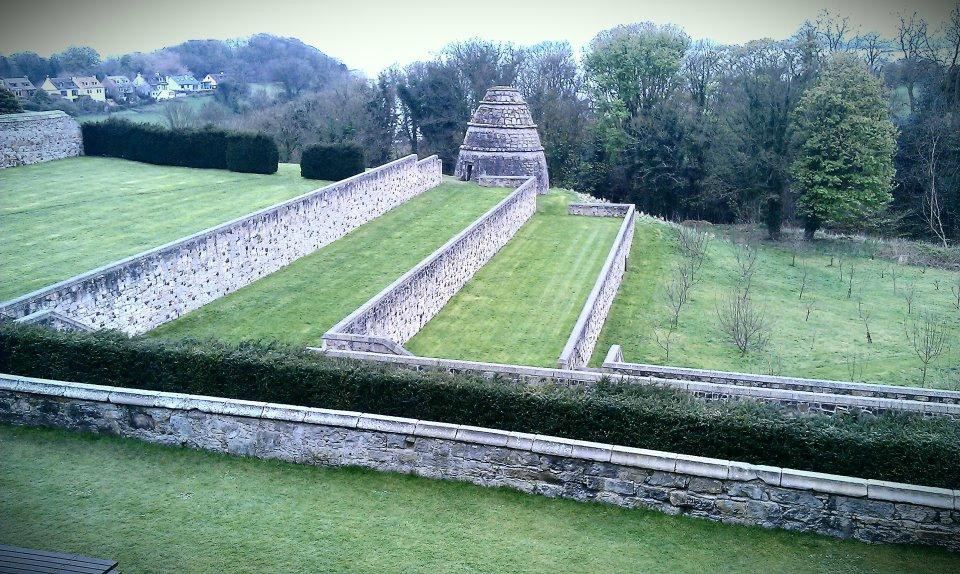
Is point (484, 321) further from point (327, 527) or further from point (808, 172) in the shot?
point (808, 172)

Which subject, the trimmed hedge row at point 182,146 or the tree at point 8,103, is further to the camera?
the trimmed hedge row at point 182,146

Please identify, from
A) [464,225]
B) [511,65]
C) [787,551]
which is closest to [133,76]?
[511,65]

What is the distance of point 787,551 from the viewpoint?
29.7 feet

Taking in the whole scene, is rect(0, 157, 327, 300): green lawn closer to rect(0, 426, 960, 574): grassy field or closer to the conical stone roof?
the conical stone roof

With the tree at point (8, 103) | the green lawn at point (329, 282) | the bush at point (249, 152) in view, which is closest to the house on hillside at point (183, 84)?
the tree at point (8, 103)

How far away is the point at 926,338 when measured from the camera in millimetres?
19328

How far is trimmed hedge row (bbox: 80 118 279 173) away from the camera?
34500mm

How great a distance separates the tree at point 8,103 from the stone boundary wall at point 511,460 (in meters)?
26.2

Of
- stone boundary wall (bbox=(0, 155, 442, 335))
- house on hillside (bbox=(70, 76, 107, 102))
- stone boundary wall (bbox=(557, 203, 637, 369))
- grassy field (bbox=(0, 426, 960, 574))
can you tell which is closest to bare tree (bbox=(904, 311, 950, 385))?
stone boundary wall (bbox=(557, 203, 637, 369))

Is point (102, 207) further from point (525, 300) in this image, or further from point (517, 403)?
point (517, 403)

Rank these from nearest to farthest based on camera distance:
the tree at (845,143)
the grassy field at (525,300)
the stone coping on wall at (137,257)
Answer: the stone coping on wall at (137,257) < the grassy field at (525,300) < the tree at (845,143)

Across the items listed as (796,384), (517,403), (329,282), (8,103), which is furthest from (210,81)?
(517,403)

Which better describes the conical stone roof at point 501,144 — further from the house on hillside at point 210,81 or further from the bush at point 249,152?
the house on hillside at point 210,81

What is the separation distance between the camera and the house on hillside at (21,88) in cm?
3360
